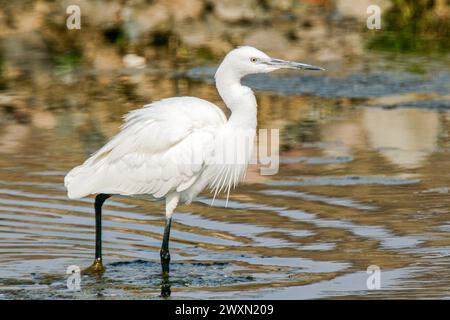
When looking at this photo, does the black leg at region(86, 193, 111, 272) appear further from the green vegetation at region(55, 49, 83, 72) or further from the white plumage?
the green vegetation at region(55, 49, 83, 72)

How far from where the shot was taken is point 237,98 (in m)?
9.15

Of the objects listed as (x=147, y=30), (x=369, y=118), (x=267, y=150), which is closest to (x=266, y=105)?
(x=369, y=118)

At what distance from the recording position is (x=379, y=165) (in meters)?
12.1

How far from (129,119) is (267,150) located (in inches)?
145

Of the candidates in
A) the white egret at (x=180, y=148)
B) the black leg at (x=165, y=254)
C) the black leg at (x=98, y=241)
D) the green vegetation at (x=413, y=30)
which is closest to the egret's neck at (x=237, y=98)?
the white egret at (x=180, y=148)

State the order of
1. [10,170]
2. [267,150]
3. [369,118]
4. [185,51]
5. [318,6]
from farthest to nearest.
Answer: [318,6] < [185,51] < [369,118] < [267,150] < [10,170]

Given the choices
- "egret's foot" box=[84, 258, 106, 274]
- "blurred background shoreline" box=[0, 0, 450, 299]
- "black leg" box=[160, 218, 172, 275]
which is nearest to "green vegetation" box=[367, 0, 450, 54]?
"blurred background shoreline" box=[0, 0, 450, 299]

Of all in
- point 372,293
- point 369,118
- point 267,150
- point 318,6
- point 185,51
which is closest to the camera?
point 372,293

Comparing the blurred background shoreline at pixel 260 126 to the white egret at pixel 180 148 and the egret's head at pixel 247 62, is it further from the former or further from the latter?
the egret's head at pixel 247 62

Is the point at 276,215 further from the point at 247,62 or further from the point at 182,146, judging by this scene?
the point at 247,62

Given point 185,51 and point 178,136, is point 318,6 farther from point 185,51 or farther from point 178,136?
point 178,136

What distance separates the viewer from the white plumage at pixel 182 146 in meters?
9.02

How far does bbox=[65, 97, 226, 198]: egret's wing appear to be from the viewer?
902 centimetres

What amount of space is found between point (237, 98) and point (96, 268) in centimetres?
158
